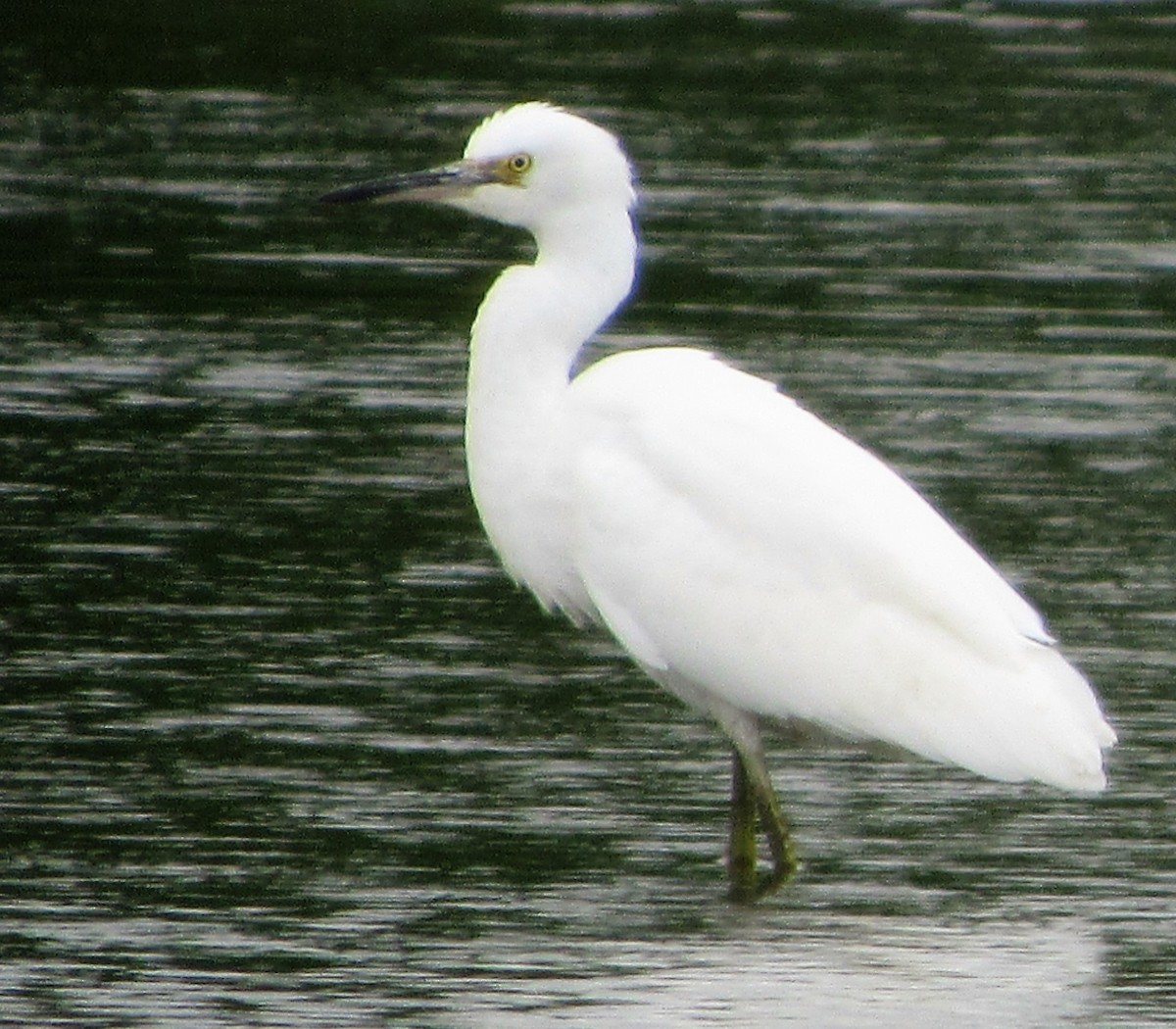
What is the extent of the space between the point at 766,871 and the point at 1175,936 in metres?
1.09

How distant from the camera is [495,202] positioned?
7.86 metres

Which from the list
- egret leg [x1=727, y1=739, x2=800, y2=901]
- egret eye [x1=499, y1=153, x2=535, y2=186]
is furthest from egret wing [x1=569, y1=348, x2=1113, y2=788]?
egret eye [x1=499, y1=153, x2=535, y2=186]

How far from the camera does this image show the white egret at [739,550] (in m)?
Result: 7.19

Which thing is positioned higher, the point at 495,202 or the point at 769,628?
the point at 495,202

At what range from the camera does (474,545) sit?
33.2ft

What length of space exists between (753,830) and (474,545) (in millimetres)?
2866

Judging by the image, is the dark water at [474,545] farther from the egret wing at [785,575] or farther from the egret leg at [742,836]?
the egret wing at [785,575]

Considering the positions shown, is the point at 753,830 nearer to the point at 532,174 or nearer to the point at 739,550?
the point at 739,550

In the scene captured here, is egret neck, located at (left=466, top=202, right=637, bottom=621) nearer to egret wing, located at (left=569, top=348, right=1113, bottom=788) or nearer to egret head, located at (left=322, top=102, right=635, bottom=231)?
egret head, located at (left=322, top=102, right=635, bottom=231)

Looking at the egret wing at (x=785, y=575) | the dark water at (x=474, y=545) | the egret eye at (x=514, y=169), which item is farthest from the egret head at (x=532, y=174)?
the dark water at (x=474, y=545)

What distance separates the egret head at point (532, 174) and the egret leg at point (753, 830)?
1.43 m

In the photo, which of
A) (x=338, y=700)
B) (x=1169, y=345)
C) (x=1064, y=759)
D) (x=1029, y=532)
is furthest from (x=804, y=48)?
(x=1064, y=759)

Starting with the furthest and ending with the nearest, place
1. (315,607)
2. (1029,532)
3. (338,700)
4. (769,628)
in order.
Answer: (1029,532)
(315,607)
(338,700)
(769,628)

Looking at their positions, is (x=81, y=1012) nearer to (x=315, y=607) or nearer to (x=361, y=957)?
(x=361, y=957)
